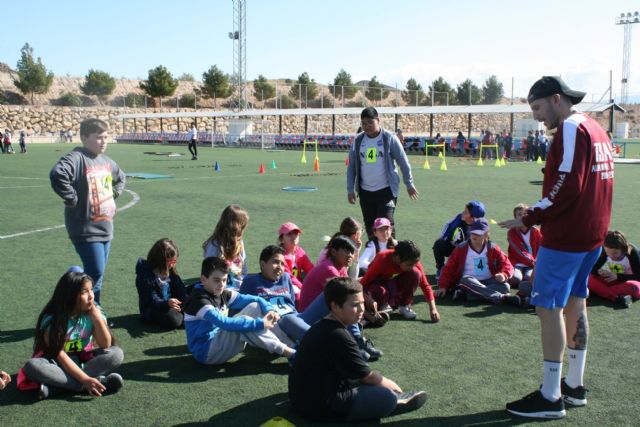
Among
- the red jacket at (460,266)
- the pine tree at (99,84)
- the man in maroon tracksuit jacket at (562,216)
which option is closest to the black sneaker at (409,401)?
the man in maroon tracksuit jacket at (562,216)

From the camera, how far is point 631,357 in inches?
200

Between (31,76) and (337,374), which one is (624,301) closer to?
(337,374)

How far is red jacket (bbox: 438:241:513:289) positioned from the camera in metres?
7.00

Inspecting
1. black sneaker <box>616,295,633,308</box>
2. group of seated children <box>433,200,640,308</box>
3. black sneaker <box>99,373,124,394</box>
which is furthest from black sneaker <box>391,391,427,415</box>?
black sneaker <box>616,295,633,308</box>

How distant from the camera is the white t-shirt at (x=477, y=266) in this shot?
700cm

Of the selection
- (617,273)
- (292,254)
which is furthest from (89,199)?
(617,273)

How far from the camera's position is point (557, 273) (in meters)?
3.88

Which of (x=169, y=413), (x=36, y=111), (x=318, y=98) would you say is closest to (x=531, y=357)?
(x=169, y=413)

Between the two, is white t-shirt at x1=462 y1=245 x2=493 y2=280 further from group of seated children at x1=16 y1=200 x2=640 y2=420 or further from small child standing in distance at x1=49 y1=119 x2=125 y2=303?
small child standing in distance at x1=49 y1=119 x2=125 y2=303

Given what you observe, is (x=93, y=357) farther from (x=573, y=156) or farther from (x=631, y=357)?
(x=631, y=357)

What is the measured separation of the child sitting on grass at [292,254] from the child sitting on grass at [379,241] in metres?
0.67

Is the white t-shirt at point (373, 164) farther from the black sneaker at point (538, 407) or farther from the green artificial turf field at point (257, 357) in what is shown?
the black sneaker at point (538, 407)

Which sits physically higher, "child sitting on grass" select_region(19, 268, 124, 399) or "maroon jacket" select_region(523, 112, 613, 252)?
"maroon jacket" select_region(523, 112, 613, 252)

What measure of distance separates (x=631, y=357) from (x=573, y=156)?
7.32ft
